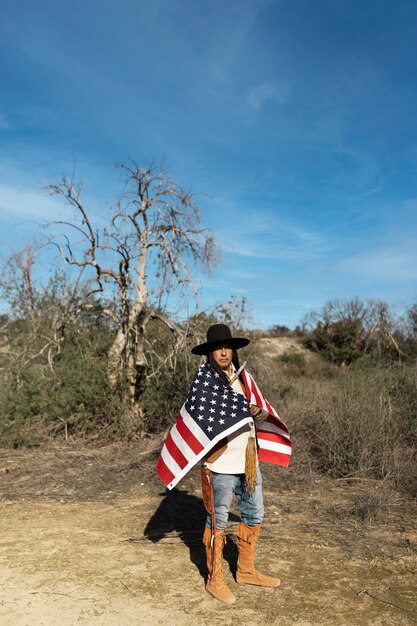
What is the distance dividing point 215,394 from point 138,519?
2.77 metres

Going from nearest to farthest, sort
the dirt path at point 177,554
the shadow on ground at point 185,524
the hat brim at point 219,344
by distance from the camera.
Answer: the dirt path at point 177,554
the hat brim at point 219,344
the shadow on ground at point 185,524

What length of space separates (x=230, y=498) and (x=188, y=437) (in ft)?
1.79

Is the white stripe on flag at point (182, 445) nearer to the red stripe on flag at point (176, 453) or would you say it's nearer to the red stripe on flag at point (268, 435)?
the red stripe on flag at point (176, 453)

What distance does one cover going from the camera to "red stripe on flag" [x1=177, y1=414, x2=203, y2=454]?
415cm

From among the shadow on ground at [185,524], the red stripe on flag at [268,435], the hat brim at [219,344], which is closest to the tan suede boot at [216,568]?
the shadow on ground at [185,524]

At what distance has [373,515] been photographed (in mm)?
6082

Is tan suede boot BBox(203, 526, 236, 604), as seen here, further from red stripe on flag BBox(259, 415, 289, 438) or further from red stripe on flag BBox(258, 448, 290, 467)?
red stripe on flag BBox(259, 415, 289, 438)

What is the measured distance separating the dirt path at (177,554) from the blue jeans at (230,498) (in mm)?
555

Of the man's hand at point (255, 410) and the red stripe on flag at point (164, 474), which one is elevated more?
the man's hand at point (255, 410)

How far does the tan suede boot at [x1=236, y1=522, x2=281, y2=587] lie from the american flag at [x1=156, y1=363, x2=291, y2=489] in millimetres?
660

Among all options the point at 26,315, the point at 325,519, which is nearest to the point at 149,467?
the point at 325,519

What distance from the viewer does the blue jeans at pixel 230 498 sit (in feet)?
13.6

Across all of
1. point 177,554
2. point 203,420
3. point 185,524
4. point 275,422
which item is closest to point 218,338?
point 203,420

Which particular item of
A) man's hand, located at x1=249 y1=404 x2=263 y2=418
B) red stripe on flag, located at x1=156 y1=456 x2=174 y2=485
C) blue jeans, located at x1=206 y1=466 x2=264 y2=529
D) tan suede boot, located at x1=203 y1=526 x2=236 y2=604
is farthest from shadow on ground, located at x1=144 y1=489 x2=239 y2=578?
man's hand, located at x1=249 y1=404 x2=263 y2=418
